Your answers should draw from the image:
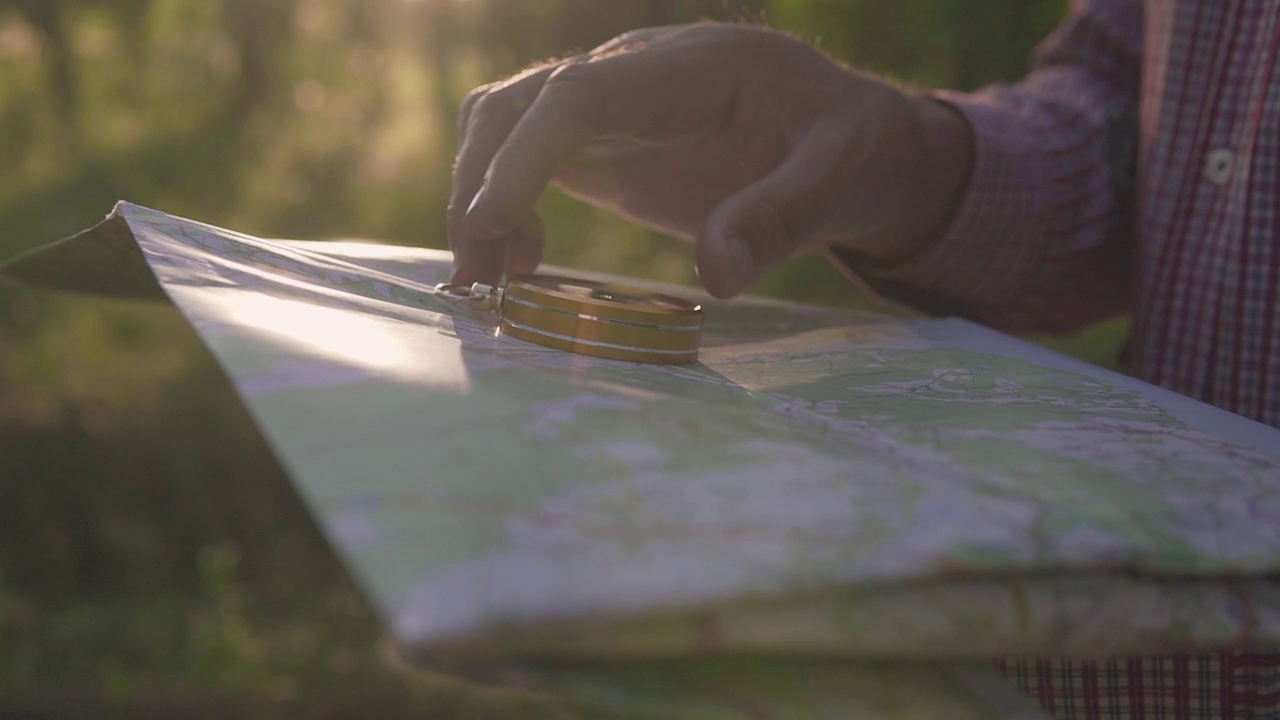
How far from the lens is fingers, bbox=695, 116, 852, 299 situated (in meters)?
0.80

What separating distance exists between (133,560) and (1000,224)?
7.90ft

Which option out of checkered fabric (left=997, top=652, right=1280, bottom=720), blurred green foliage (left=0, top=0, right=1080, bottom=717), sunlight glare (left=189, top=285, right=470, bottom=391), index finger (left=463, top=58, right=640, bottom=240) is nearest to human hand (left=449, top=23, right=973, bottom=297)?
index finger (left=463, top=58, right=640, bottom=240)

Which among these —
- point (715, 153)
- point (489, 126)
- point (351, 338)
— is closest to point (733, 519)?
point (351, 338)

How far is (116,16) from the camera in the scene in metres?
3.32

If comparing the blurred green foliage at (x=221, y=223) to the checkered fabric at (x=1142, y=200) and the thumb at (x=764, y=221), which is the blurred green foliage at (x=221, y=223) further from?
the thumb at (x=764, y=221)

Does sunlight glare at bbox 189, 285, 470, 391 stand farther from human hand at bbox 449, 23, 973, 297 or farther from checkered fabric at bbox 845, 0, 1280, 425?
checkered fabric at bbox 845, 0, 1280, 425

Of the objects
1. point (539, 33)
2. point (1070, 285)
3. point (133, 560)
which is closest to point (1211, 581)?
point (1070, 285)

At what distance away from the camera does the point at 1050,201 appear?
111 cm

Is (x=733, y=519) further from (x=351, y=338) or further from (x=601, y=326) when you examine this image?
(x=601, y=326)

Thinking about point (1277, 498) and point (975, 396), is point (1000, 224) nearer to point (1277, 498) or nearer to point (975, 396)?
point (975, 396)

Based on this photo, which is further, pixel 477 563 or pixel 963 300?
pixel 963 300

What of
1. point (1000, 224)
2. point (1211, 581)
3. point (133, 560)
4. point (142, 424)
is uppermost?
point (1000, 224)

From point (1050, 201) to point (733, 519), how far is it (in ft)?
2.92

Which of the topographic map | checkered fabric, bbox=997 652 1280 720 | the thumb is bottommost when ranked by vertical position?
checkered fabric, bbox=997 652 1280 720
